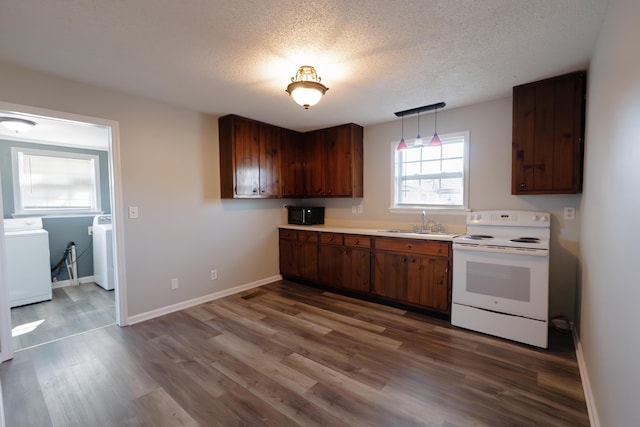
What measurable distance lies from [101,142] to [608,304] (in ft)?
19.8

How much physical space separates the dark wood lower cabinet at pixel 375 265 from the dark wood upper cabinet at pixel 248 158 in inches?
36.3

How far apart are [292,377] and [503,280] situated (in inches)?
79.8

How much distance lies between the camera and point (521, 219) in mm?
2846

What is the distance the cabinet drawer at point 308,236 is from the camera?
13.5 ft

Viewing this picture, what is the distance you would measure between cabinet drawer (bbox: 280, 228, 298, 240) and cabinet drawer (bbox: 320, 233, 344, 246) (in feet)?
1.66

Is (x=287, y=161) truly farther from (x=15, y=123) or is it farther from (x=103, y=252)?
(x=15, y=123)

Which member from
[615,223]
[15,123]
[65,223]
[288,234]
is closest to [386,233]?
[288,234]

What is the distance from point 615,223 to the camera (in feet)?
4.52

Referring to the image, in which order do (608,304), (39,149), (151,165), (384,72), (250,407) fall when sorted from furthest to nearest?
(39,149), (151,165), (384,72), (250,407), (608,304)

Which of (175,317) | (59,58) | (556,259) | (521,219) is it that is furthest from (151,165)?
(556,259)

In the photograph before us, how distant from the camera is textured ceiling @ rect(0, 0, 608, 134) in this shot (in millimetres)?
1603

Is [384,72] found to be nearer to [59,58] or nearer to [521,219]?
[521,219]

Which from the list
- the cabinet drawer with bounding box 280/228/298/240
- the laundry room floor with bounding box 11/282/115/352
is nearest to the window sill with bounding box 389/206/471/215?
the cabinet drawer with bounding box 280/228/298/240

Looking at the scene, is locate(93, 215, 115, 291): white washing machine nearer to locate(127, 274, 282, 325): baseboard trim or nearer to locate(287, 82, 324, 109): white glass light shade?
locate(127, 274, 282, 325): baseboard trim
